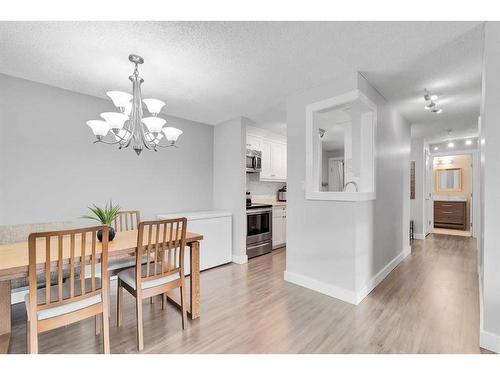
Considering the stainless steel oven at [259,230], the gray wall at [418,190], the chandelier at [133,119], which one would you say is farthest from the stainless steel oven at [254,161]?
the gray wall at [418,190]

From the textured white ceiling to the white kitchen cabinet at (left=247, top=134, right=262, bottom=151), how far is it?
4.88ft

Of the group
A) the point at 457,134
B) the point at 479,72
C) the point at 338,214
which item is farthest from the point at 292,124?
the point at 457,134

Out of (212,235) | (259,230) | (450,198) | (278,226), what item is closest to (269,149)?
(278,226)

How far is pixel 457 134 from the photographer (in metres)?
5.09

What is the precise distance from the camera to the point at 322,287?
8.86 ft

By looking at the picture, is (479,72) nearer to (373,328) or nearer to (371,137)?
(371,137)

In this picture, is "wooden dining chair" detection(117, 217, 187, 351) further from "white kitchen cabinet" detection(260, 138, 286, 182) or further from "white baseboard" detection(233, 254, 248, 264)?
"white kitchen cabinet" detection(260, 138, 286, 182)

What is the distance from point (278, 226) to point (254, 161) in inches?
52.2

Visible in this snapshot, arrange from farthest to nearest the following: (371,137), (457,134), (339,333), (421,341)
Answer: (457,134) → (371,137) → (339,333) → (421,341)

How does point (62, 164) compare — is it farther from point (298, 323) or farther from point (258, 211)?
point (298, 323)

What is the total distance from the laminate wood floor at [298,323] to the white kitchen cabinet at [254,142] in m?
2.40

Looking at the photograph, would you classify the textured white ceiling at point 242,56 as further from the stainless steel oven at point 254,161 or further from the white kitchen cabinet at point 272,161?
the white kitchen cabinet at point 272,161

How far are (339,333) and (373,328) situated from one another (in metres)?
0.30
